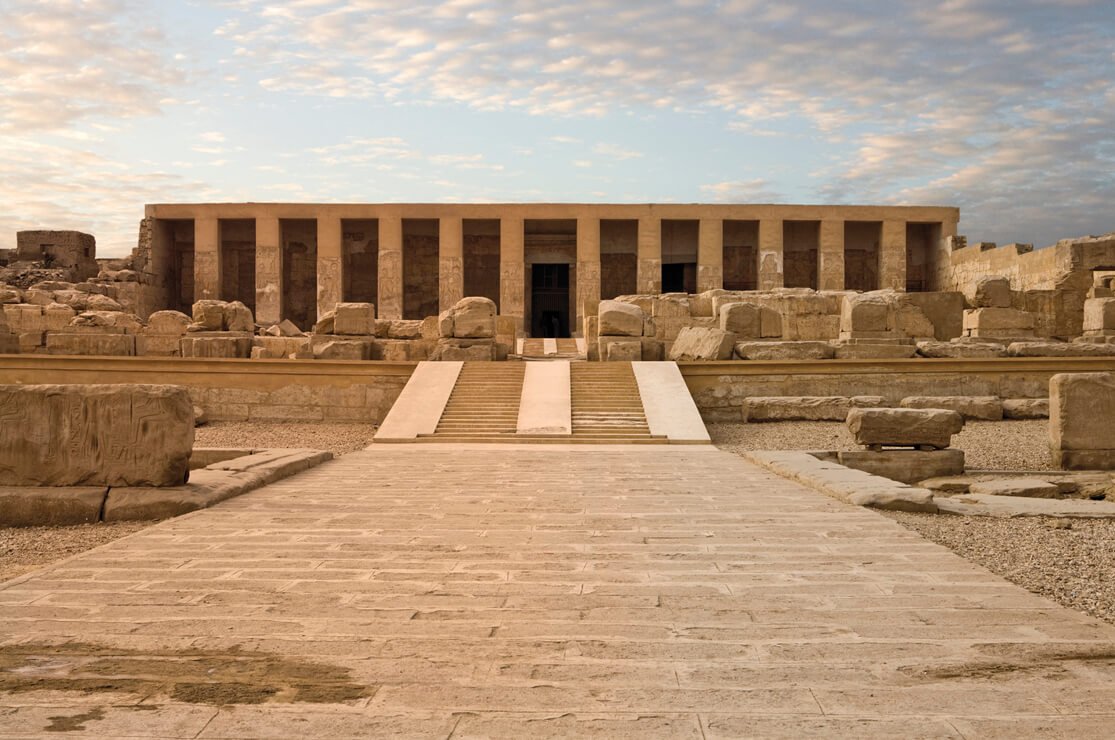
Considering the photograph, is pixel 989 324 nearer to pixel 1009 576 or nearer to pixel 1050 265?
pixel 1050 265

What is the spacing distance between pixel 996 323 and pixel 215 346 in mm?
14346

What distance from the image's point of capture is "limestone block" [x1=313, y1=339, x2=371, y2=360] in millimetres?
14930

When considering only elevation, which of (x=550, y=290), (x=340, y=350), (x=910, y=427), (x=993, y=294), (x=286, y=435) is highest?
(x=550, y=290)

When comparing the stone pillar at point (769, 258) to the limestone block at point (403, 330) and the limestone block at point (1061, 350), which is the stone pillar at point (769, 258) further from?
the limestone block at point (403, 330)

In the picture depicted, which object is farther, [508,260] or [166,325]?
[508,260]

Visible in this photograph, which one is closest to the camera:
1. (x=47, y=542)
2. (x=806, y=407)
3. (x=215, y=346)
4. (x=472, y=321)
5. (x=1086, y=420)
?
(x=47, y=542)

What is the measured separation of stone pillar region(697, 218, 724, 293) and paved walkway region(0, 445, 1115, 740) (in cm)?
2132

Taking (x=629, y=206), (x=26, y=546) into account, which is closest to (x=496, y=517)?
(x=26, y=546)

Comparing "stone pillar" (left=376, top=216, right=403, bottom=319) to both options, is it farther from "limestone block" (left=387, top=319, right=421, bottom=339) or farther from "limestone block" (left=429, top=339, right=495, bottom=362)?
"limestone block" (left=429, top=339, right=495, bottom=362)

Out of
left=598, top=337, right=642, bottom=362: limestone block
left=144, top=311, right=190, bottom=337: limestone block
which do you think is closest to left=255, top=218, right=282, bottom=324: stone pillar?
left=144, top=311, right=190, bottom=337: limestone block

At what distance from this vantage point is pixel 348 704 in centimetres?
246

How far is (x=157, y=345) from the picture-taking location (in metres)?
16.7

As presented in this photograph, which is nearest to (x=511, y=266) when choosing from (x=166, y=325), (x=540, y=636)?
(x=166, y=325)

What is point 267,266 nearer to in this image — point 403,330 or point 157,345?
point 157,345
